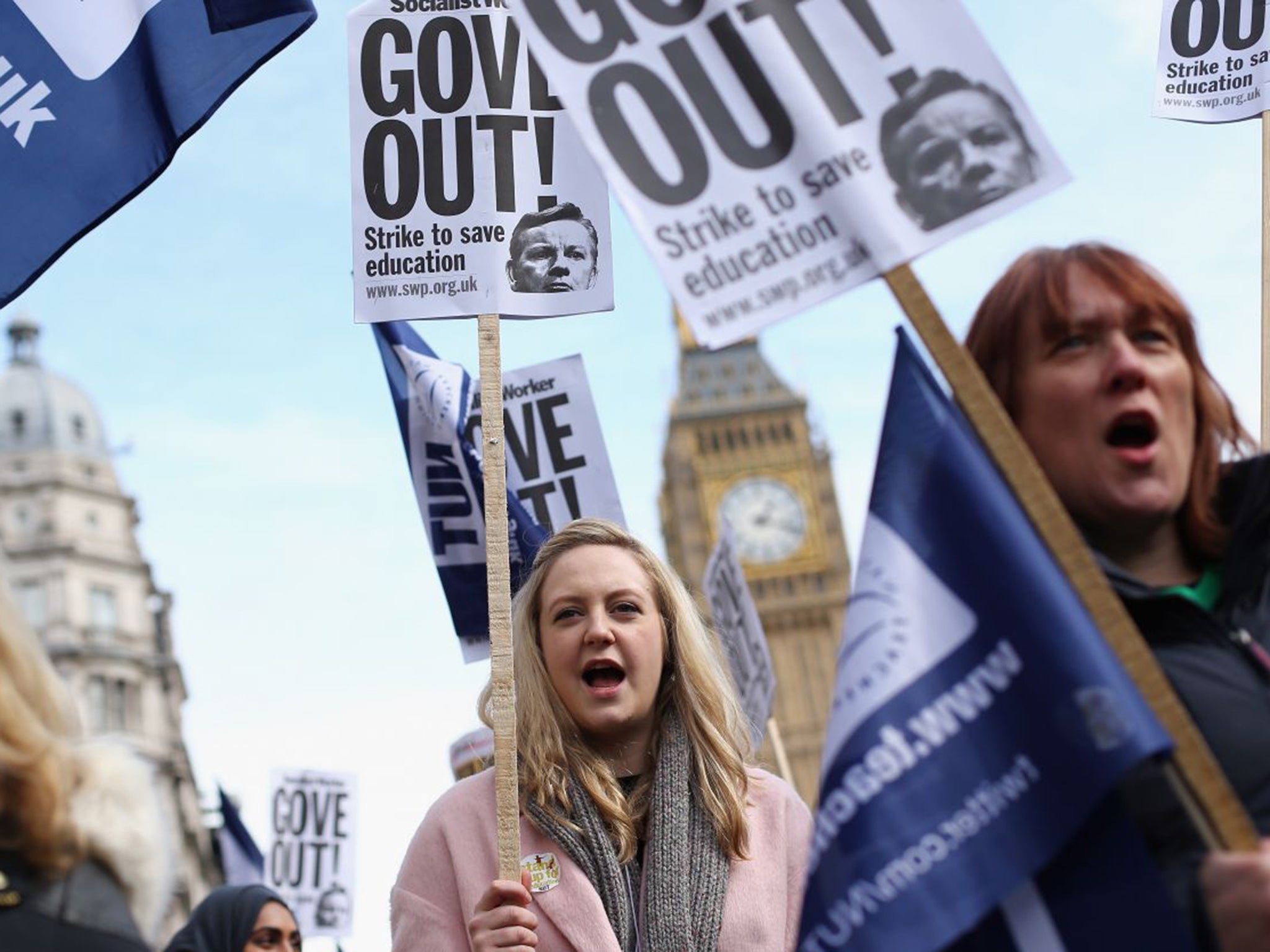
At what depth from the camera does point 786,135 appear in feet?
9.55

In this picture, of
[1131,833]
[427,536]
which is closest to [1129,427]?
[1131,833]

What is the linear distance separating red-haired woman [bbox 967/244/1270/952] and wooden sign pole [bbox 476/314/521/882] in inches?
52.1

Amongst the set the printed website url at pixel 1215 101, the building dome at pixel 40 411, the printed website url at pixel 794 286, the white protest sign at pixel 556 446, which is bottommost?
the printed website url at pixel 794 286

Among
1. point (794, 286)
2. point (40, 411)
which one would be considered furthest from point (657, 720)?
point (40, 411)

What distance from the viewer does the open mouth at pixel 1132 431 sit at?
2686mm

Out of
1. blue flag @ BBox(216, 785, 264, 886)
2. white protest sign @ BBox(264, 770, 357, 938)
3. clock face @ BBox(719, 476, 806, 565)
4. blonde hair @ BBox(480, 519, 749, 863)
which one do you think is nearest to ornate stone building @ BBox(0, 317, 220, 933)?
clock face @ BBox(719, 476, 806, 565)

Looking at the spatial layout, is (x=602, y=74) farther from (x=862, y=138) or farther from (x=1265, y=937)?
(x=1265, y=937)

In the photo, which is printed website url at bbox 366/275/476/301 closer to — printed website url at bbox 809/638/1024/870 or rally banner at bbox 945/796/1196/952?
printed website url at bbox 809/638/1024/870

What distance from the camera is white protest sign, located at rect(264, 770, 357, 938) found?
1104 cm

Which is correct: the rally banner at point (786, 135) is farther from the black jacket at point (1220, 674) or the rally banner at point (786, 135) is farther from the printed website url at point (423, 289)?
the printed website url at point (423, 289)

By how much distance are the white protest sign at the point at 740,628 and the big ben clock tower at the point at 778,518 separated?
74769 mm

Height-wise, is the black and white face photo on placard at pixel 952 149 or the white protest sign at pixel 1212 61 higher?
the white protest sign at pixel 1212 61

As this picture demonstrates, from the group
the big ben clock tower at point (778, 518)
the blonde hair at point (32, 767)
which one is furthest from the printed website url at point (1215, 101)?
the big ben clock tower at point (778, 518)

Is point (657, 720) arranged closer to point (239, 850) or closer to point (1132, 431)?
point (1132, 431)
